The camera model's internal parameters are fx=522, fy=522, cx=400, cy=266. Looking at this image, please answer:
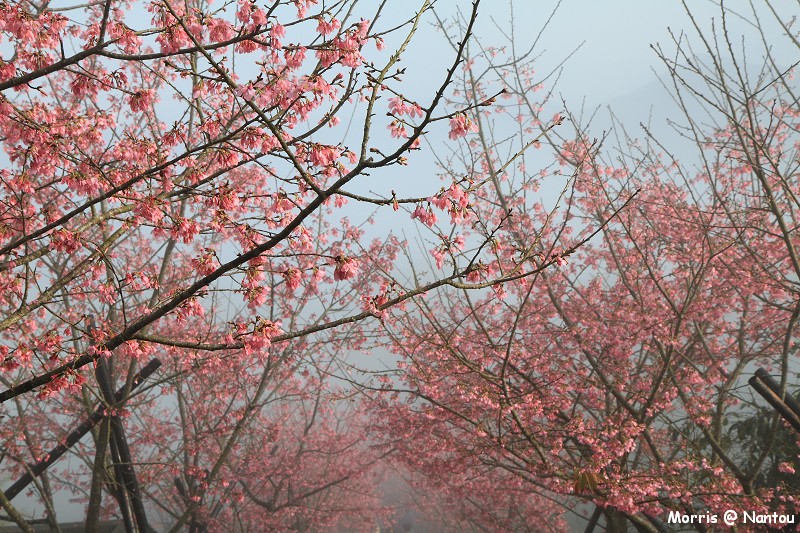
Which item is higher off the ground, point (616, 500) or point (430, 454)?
point (430, 454)

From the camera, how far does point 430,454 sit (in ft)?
32.7

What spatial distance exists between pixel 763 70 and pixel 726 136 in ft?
15.7

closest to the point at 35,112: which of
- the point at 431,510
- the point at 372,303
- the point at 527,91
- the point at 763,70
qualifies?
the point at 372,303

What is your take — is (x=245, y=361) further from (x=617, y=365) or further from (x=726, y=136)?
(x=726, y=136)

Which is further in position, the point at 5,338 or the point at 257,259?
the point at 5,338

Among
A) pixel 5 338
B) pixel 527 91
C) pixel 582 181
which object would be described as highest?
pixel 527 91

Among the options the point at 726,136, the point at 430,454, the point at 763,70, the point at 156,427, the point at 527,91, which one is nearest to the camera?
the point at 763,70

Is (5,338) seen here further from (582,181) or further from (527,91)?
(582,181)

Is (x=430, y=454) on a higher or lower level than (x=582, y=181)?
lower

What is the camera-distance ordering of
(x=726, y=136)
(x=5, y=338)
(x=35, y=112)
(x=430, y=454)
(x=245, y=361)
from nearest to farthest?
(x=35, y=112), (x=5, y=338), (x=430, y=454), (x=726, y=136), (x=245, y=361)

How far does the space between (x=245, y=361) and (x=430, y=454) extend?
503 centimetres

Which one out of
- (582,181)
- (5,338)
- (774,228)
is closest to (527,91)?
(582,181)

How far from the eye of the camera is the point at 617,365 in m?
8.84

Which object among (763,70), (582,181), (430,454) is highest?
(582,181)
